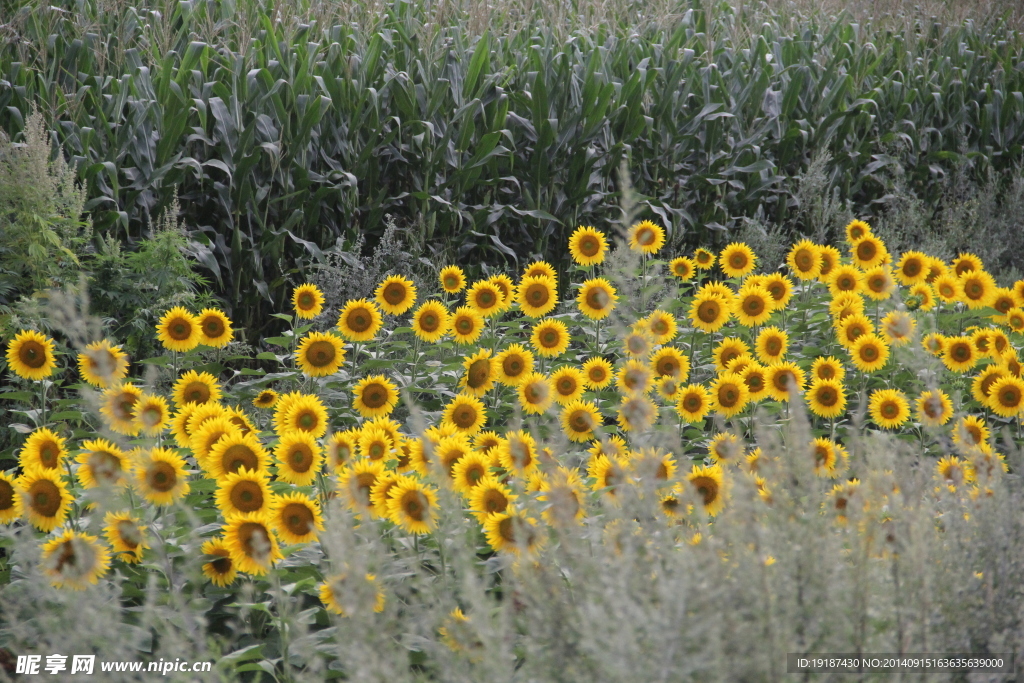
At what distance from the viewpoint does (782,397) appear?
348 cm

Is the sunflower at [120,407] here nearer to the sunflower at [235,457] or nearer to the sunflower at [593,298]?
the sunflower at [235,457]

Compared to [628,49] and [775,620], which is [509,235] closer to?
[628,49]

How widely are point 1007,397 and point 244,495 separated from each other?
299 cm

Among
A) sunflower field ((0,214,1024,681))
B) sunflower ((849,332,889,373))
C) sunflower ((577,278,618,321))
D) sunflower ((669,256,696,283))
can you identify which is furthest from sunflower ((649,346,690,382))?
sunflower ((669,256,696,283))

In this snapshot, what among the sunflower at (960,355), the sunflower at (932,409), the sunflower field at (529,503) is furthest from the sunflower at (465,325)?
the sunflower at (960,355)

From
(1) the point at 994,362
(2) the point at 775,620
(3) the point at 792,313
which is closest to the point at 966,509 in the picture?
(2) the point at 775,620

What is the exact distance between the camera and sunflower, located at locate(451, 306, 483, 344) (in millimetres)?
3912

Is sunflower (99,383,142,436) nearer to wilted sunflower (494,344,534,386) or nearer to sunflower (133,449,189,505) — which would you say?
sunflower (133,449,189,505)

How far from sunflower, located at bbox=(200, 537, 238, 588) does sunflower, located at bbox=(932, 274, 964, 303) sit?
3544 mm

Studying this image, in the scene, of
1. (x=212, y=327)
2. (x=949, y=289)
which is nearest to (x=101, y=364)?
(x=212, y=327)

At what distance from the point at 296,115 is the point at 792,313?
2.99m

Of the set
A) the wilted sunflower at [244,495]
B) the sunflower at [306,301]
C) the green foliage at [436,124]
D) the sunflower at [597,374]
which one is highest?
the green foliage at [436,124]

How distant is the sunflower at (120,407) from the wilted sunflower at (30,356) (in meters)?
0.50

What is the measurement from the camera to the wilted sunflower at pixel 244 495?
2182 mm
